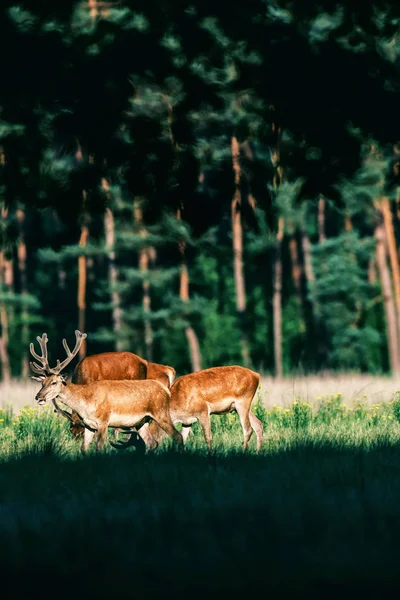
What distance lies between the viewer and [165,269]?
47656 mm

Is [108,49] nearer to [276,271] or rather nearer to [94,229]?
[94,229]

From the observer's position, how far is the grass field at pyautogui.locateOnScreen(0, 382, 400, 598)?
5.96m

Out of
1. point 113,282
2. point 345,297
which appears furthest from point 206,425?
point 345,297

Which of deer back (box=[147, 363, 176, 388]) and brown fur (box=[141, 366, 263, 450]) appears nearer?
brown fur (box=[141, 366, 263, 450])

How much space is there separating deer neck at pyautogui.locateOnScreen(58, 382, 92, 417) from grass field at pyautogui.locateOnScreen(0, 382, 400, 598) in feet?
1.50

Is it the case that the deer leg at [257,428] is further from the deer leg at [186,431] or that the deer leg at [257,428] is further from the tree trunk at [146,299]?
the tree trunk at [146,299]

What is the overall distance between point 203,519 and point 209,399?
487 cm

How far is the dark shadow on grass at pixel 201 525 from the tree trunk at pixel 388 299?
32.2 meters

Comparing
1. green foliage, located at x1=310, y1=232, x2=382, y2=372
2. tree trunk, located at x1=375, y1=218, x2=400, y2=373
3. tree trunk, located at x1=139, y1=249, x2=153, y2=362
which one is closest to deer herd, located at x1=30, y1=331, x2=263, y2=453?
tree trunk, located at x1=375, y1=218, x2=400, y2=373

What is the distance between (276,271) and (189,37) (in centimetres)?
3788

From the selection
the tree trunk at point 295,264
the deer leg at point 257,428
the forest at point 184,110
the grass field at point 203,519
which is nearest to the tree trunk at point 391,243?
the tree trunk at point 295,264

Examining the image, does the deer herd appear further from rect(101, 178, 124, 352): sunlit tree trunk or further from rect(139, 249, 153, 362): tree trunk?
rect(139, 249, 153, 362): tree trunk

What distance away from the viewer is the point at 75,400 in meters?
11.3

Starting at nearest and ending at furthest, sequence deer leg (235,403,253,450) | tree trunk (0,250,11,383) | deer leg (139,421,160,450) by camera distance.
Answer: deer leg (139,421,160,450) < deer leg (235,403,253,450) < tree trunk (0,250,11,383)
